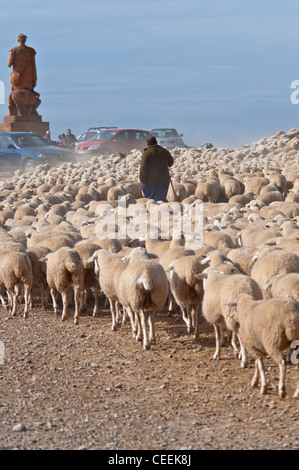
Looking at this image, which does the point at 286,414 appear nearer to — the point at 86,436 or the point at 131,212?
the point at 86,436

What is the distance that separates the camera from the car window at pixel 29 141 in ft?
88.6

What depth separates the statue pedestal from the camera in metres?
33.6

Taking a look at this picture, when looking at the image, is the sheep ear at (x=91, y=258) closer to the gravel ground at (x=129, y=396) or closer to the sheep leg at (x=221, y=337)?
→ the gravel ground at (x=129, y=396)

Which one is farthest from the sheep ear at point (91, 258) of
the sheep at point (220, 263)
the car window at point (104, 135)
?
the car window at point (104, 135)

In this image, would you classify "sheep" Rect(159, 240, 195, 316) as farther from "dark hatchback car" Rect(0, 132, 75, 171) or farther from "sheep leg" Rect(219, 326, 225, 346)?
"dark hatchback car" Rect(0, 132, 75, 171)

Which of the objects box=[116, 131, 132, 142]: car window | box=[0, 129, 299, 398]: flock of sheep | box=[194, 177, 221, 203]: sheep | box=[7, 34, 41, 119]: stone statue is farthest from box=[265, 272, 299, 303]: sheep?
box=[7, 34, 41, 119]: stone statue

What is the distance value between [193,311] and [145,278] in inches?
43.2

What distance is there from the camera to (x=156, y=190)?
49.9 feet

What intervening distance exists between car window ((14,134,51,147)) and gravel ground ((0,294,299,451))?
19362 millimetres

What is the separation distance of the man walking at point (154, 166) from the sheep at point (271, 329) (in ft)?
27.6

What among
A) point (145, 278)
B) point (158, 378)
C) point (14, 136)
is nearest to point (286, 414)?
point (158, 378)

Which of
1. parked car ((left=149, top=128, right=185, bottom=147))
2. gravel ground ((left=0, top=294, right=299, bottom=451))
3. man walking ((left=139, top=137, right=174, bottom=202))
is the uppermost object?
parked car ((left=149, top=128, right=185, bottom=147))

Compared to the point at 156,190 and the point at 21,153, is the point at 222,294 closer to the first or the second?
the point at 156,190

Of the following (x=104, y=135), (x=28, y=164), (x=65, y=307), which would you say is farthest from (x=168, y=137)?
(x=65, y=307)
